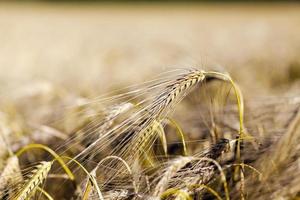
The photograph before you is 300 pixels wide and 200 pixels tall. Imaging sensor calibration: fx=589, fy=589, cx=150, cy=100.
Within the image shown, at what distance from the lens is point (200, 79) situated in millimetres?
1645

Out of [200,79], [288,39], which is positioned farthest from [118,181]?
[288,39]

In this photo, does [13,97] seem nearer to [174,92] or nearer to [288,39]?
[174,92]

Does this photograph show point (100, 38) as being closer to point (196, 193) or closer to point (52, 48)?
point (52, 48)

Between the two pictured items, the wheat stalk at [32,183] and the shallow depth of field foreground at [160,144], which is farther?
the shallow depth of field foreground at [160,144]

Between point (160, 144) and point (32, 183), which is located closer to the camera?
point (32, 183)

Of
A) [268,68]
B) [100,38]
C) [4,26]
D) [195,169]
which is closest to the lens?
[195,169]

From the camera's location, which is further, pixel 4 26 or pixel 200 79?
pixel 4 26

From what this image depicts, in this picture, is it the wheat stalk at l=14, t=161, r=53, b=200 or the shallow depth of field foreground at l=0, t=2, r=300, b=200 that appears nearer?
the wheat stalk at l=14, t=161, r=53, b=200

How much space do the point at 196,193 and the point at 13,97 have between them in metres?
1.70

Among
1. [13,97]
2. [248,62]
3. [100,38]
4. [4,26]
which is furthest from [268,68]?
[4,26]

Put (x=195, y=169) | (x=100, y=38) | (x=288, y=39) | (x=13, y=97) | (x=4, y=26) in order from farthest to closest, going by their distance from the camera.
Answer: (x=4, y=26)
(x=100, y=38)
(x=288, y=39)
(x=13, y=97)
(x=195, y=169)

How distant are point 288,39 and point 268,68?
1547mm

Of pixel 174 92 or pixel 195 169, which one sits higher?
pixel 174 92

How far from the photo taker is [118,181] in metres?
1.67
